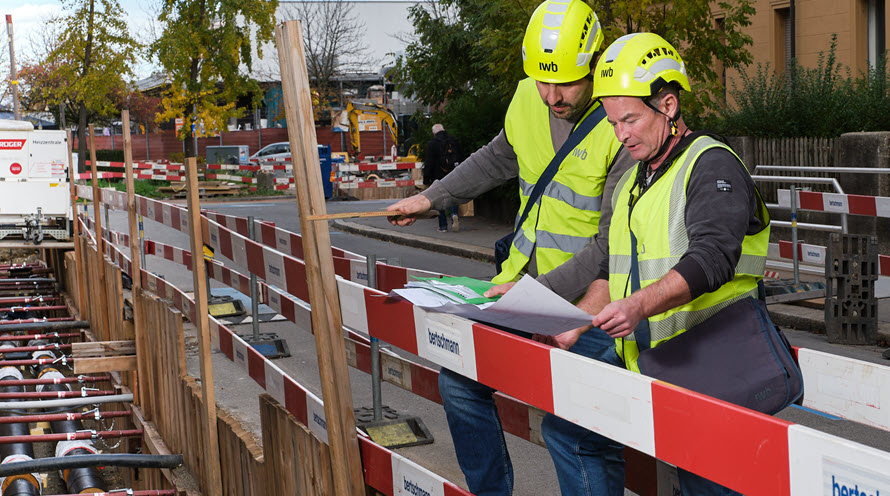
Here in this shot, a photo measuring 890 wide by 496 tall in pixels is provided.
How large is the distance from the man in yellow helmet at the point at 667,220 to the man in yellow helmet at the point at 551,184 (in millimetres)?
319

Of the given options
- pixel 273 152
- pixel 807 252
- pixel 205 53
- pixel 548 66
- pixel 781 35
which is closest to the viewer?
pixel 548 66

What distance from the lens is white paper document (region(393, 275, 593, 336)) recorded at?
2578 millimetres

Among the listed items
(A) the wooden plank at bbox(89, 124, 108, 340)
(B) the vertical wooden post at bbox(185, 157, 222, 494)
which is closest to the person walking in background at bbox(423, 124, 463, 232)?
(A) the wooden plank at bbox(89, 124, 108, 340)

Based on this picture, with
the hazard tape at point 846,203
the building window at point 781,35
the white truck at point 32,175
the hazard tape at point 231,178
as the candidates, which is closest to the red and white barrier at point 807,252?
the hazard tape at point 846,203

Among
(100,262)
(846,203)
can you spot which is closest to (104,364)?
(100,262)

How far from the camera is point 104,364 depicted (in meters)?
6.41

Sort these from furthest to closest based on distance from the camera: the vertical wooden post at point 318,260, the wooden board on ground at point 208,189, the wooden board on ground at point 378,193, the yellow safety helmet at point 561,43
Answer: the wooden board on ground at point 208,189
the wooden board on ground at point 378,193
the yellow safety helmet at point 561,43
the vertical wooden post at point 318,260

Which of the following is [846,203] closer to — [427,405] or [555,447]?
[427,405]

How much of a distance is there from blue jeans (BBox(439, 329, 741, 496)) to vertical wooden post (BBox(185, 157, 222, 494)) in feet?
5.03

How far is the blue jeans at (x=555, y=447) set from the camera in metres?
2.91

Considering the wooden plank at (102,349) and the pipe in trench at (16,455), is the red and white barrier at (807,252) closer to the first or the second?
the wooden plank at (102,349)

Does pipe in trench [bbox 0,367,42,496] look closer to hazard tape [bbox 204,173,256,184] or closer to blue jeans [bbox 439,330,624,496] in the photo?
blue jeans [bbox 439,330,624,496]

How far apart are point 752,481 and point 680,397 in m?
0.22

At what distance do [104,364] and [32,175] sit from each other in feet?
27.5
